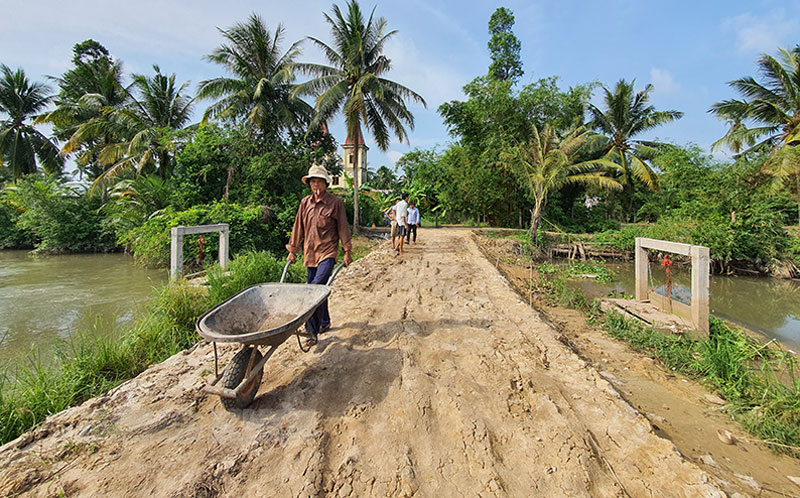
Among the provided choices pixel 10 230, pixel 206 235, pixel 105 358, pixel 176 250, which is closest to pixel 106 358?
pixel 105 358

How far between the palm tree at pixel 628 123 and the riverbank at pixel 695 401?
19727 mm

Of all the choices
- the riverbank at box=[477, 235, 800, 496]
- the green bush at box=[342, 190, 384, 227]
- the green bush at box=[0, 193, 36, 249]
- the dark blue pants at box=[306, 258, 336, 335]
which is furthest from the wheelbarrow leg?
the green bush at box=[0, 193, 36, 249]

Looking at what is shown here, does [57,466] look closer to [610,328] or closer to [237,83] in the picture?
[610,328]

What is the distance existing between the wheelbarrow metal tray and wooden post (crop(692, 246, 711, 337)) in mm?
5010

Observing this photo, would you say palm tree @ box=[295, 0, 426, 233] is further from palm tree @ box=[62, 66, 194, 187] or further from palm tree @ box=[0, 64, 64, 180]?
palm tree @ box=[0, 64, 64, 180]

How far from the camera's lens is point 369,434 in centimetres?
233

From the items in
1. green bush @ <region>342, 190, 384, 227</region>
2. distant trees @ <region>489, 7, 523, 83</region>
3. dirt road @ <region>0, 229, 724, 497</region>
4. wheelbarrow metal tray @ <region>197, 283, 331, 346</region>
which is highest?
distant trees @ <region>489, 7, 523, 83</region>

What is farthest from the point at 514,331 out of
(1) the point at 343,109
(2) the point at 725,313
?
(1) the point at 343,109

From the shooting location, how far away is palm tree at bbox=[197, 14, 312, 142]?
1502 cm

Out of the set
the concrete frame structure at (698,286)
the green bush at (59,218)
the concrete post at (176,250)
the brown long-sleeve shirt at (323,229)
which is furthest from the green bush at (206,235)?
the concrete frame structure at (698,286)

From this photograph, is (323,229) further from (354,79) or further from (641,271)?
(354,79)

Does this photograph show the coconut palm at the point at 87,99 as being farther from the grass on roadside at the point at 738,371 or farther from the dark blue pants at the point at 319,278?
the grass on roadside at the point at 738,371

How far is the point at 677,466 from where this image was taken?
209cm

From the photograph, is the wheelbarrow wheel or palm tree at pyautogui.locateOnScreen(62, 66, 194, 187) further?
palm tree at pyautogui.locateOnScreen(62, 66, 194, 187)
